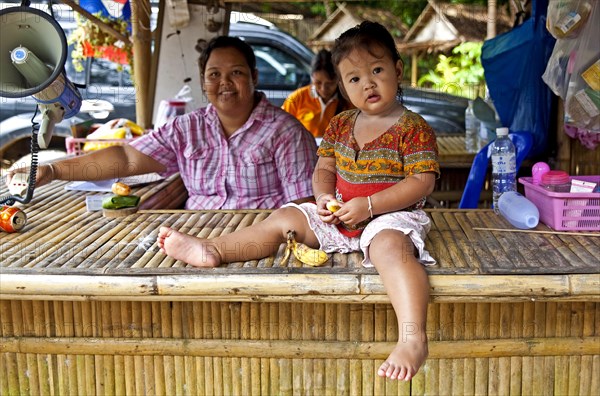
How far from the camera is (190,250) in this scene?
1.62 metres

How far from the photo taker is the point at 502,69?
115 inches

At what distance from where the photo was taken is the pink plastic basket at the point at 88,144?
286 centimetres

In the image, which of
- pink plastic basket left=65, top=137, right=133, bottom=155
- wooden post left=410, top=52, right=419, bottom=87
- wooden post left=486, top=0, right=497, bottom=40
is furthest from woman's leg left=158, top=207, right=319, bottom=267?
wooden post left=410, top=52, right=419, bottom=87

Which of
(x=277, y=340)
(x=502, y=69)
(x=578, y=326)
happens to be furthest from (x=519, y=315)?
(x=502, y=69)

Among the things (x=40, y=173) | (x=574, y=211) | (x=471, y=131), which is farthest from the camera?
(x=471, y=131)

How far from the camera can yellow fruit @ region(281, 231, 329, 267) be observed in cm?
158

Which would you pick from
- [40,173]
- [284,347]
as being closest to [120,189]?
[40,173]

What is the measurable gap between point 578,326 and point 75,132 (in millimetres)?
2763

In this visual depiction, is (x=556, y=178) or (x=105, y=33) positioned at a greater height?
(x=105, y=33)

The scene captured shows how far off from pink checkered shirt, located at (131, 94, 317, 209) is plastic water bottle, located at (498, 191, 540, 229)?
2.31ft

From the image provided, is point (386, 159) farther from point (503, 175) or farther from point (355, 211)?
point (503, 175)

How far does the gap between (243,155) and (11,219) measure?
0.82 metres

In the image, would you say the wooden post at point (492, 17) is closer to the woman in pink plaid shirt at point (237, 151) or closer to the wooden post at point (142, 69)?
the wooden post at point (142, 69)

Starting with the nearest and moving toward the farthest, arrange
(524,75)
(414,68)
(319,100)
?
1. (524,75)
2. (319,100)
3. (414,68)
